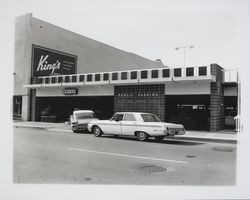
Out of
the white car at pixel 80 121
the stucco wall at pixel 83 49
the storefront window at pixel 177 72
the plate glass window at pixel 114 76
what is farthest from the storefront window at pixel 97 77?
the stucco wall at pixel 83 49

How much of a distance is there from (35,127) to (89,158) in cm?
1325

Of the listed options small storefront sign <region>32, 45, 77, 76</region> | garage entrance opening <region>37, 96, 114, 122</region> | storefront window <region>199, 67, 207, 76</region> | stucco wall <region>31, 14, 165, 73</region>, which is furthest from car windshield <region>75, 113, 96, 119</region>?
stucco wall <region>31, 14, 165, 73</region>

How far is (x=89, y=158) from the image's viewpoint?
9016 millimetres

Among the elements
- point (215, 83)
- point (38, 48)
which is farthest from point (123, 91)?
point (38, 48)

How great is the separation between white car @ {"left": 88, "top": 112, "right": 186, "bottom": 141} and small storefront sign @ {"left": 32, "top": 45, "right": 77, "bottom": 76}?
14913mm

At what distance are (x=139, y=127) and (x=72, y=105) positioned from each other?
16535mm

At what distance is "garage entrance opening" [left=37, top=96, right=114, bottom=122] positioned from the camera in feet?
91.1

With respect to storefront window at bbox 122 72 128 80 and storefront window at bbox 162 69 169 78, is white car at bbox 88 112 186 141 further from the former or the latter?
storefront window at bbox 122 72 128 80

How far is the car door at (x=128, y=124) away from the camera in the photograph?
13.8 metres

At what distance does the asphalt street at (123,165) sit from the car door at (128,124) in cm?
255

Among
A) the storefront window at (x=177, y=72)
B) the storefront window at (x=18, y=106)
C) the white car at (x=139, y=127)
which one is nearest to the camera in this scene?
the white car at (x=139, y=127)

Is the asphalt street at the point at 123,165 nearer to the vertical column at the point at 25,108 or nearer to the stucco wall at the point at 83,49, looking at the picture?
the vertical column at the point at 25,108

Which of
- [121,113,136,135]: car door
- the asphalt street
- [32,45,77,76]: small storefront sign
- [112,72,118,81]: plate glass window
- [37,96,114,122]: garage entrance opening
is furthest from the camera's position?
[37,96,114,122]: garage entrance opening

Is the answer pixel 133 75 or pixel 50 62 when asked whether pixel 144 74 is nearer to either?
pixel 133 75
